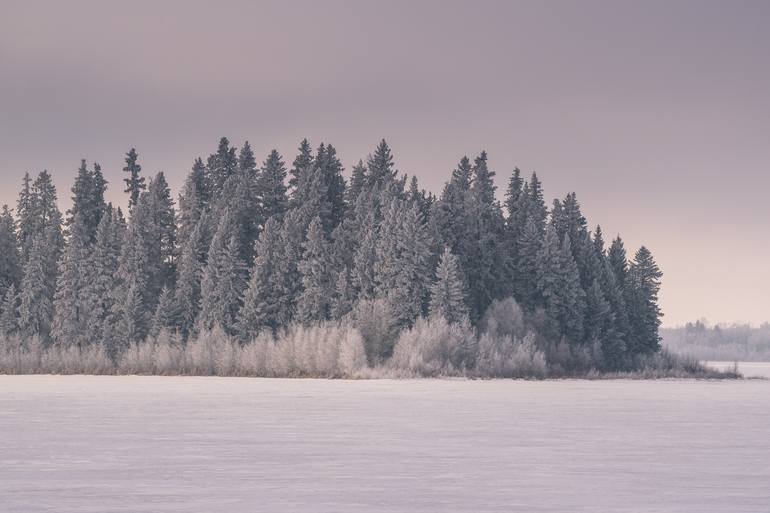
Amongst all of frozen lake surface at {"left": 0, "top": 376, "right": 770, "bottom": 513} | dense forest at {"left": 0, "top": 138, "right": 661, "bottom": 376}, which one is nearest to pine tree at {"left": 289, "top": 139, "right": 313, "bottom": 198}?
dense forest at {"left": 0, "top": 138, "right": 661, "bottom": 376}

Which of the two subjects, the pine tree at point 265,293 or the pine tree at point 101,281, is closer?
the pine tree at point 265,293

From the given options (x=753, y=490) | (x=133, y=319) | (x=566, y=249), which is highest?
(x=566, y=249)

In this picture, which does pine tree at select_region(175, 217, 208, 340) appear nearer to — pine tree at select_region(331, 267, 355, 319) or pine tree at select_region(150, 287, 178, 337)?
pine tree at select_region(150, 287, 178, 337)

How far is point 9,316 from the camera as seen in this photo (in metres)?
128

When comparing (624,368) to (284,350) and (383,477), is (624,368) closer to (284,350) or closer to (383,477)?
(284,350)

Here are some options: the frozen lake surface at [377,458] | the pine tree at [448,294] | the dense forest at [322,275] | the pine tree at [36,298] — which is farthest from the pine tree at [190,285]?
the frozen lake surface at [377,458]

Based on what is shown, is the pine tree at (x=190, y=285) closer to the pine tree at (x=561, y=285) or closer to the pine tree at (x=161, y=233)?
the pine tree at (x=161, y=233)

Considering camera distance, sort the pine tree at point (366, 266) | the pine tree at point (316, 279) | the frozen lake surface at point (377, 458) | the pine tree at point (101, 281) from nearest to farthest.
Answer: the frozen lake surface at point (377, 458) < the pine tree at point (366, 266) < the pine tree at point (316, 279) < the pine tree at point (101, 281)

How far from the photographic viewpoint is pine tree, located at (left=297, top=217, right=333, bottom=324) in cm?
11388

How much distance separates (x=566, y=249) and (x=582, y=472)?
3998 inches

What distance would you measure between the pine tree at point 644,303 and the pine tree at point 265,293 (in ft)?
152

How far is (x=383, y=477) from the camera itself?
24328mm

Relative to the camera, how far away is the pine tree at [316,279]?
11388 centimetres

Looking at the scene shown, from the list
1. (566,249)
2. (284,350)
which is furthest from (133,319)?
(566,249)
